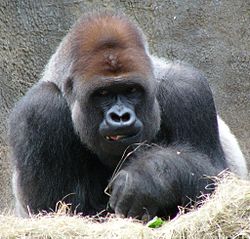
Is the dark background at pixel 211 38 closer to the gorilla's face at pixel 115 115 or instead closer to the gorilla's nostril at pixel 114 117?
the gorilla's face at pixel 115 115

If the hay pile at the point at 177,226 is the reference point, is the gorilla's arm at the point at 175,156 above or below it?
above

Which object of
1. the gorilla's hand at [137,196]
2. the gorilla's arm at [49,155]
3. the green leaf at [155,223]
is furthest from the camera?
the gorilla's arm at [49,155]

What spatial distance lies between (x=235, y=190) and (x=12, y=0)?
2918mm

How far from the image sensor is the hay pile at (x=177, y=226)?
3623 mm

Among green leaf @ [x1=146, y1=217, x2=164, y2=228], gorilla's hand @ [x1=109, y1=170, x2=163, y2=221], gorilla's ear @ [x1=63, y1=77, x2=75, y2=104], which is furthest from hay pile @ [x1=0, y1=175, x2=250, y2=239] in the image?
gorilla's ear @ [x1=63, y1=77, x2=75, y2=104]

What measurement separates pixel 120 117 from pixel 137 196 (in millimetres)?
379

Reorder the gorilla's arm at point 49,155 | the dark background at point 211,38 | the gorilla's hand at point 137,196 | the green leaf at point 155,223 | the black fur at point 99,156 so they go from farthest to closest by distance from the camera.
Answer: the dark background at point 211,38 → the gorilla's arm at point 49,155 → the black fur at point 99,156 → the gorilla's hand at point 137,196 → the green leaf at point 155,223

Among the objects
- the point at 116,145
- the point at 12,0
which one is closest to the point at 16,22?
the point at 12,0

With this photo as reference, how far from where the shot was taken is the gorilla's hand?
448cm

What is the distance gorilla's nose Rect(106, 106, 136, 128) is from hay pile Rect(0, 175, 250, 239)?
2.52ft

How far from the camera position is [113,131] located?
4.50m

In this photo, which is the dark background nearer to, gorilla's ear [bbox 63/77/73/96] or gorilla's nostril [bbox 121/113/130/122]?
gorilla's ear [bbox 63/77/73/96]

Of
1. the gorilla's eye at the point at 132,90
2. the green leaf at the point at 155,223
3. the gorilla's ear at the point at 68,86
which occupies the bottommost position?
the green leaf at the point at 155,223

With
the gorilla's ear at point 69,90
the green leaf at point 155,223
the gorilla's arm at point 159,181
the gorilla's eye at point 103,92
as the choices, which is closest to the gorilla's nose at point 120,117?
the gorilla's eye at point 103,92
